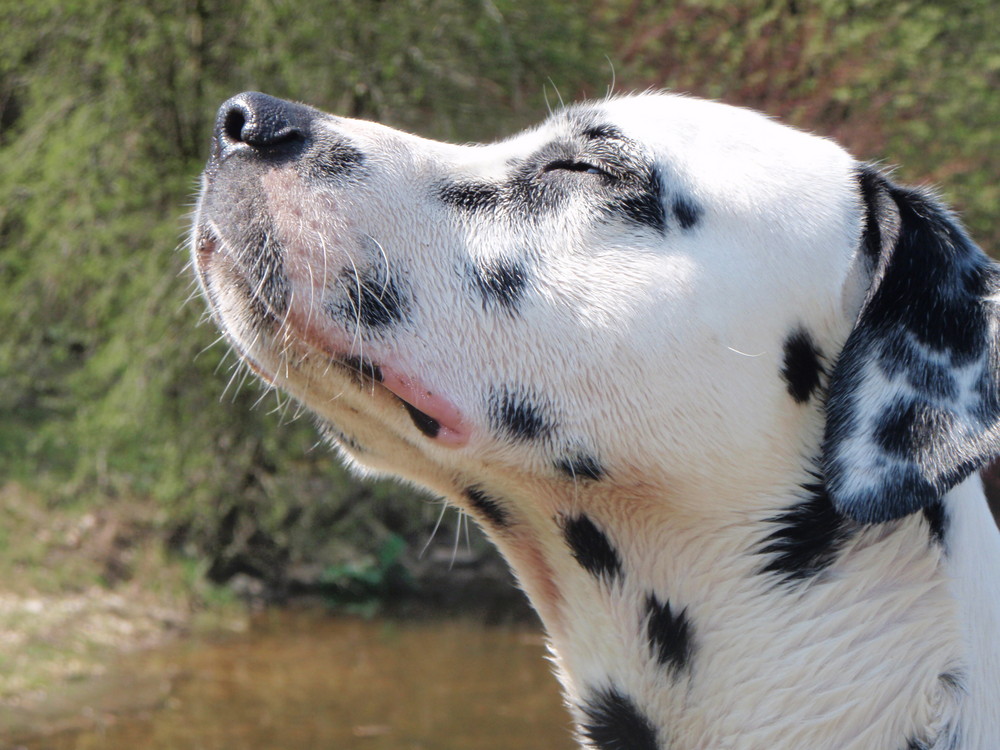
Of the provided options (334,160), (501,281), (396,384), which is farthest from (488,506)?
(334,160)

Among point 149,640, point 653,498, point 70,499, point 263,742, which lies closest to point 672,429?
point 653,498

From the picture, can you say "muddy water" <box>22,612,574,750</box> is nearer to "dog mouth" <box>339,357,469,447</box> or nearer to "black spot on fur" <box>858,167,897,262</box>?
"dog mouth" <box>339,357,469,447</box>

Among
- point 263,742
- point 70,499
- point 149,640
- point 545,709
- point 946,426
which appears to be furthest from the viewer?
point 70,499

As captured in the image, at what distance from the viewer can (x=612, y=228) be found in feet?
6.76

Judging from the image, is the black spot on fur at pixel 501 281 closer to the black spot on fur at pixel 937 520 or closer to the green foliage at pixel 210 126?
the black spot on fur at pixel 937 520

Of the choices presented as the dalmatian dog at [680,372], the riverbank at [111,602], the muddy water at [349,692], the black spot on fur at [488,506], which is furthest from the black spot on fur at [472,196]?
the riverbank at [111,602]

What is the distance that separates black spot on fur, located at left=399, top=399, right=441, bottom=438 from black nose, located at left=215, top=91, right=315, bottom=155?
20.5 inches

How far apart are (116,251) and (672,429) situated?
4976mm

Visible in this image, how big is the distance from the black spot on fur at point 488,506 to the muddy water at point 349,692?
3.15 m

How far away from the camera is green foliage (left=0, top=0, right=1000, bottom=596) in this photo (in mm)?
6164

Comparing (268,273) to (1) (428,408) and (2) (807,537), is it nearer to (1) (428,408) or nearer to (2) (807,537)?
(1) (428,408)

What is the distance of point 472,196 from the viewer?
2.12m

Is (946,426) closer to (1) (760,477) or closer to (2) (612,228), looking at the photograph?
(1) (760,477)

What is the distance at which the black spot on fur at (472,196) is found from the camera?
6.91 ft
